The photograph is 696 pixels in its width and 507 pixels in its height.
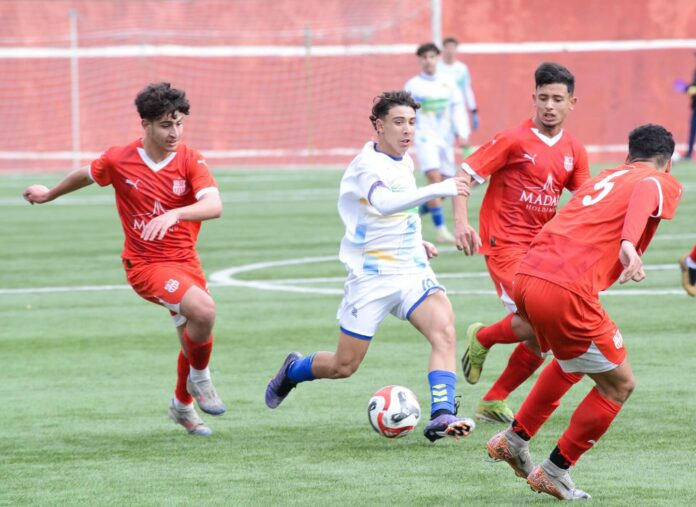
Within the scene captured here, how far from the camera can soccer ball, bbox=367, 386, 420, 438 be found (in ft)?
23.2

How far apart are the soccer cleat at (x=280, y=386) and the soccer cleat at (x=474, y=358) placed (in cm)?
114

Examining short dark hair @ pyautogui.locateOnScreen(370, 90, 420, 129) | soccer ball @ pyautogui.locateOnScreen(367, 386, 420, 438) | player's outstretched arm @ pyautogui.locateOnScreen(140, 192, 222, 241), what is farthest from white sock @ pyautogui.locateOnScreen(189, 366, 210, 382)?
short dark hair @ pyautogui.locateOnScreen(370, 90, 420, 129)

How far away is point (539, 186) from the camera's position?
827cm

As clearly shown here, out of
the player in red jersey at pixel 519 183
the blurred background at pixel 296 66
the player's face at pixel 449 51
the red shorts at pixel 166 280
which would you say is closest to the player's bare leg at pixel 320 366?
the red shorts at pixel 166 280

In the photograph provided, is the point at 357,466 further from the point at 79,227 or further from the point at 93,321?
the point at 79,227

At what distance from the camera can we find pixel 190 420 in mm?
7699

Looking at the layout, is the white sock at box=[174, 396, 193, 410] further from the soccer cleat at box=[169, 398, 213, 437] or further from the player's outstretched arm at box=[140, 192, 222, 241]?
the player's outstretched arm at box=[140, 192, 222, 241]

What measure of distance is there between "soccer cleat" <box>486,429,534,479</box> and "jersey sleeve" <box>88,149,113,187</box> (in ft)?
9.90

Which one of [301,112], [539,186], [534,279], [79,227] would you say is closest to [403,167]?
[539,186]

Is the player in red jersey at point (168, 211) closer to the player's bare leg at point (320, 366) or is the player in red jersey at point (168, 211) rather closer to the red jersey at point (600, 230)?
the player's bare leg at point (320, 366)

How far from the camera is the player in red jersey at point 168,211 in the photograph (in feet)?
25.4

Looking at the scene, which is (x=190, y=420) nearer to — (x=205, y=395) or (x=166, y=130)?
(x=205, y=395)

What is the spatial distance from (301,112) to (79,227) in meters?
17.0

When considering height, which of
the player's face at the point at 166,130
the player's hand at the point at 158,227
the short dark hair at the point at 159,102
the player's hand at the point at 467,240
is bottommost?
the player's hand at the point at 467,240
